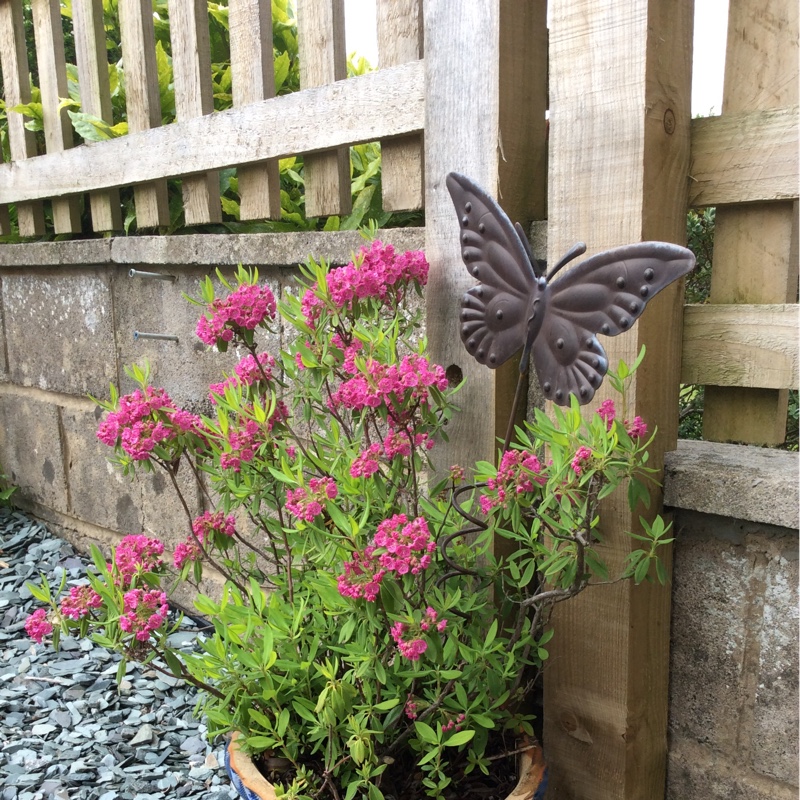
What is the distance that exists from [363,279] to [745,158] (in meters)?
0.68

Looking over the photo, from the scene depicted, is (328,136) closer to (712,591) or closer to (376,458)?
(376,458)

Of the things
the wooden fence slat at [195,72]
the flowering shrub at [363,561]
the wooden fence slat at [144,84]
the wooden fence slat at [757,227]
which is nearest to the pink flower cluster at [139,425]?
the flowering shrub at [363,561]

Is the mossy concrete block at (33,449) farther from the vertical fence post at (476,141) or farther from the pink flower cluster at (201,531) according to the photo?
the vertical fence post at (476,141)

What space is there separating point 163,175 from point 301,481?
1573mm

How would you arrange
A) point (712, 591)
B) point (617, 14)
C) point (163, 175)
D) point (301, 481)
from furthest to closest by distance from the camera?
1. point (163, 175)
2. point (712, 591)
3. point (617, 14)
4. point (301, 481)

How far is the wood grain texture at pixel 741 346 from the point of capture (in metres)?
1.38

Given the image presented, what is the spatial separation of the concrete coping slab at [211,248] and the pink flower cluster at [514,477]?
0.69 m

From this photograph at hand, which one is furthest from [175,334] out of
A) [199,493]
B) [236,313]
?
[236,313]

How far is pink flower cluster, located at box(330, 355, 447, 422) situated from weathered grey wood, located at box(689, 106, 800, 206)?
0.61 m

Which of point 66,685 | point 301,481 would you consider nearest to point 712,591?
point 301,481

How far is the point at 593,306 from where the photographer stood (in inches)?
49.0

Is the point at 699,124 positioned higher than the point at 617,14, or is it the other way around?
the point at 617,14

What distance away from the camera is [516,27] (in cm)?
156

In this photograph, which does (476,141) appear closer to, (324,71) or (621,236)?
(621,236)
